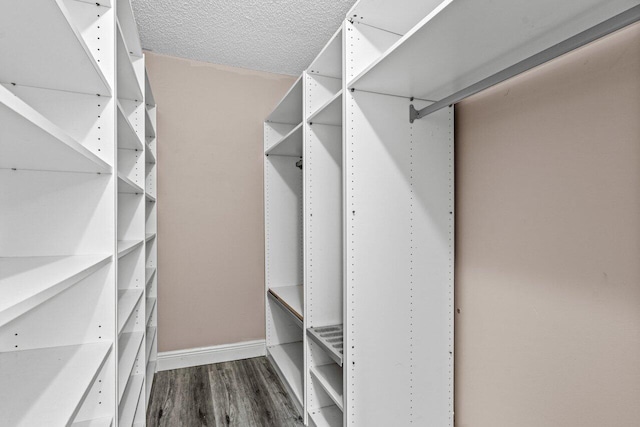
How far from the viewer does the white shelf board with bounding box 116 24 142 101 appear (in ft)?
4.18

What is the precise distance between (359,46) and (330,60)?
0.38 metres

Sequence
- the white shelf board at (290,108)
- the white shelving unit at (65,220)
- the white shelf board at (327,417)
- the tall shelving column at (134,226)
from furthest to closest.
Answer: the white shelf board at (290,108)
the white shelf board at (327,417)
the tall shelving column at (134,226)
the white shelving unit at (65,220)

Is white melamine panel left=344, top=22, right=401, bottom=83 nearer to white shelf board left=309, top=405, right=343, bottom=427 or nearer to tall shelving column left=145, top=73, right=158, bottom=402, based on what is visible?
tall shelving column left=145, top=73, right=158, bottom=402

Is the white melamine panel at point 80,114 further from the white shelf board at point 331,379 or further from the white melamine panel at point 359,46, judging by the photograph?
the white shelf board at point 331,379

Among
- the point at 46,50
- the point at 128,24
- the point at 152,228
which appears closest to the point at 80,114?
the point at 46,50

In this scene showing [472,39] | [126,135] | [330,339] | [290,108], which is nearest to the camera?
[472,39]

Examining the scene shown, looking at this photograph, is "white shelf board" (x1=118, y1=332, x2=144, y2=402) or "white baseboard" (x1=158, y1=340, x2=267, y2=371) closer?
"white shelf board" (x1=118, y1=332, x2=144, y2=402)

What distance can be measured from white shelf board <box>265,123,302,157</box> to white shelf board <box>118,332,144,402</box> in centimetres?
148

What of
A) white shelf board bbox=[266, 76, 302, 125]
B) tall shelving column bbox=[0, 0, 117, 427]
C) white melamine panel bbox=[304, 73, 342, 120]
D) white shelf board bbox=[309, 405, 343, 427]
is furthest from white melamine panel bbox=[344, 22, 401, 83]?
white shelf board bbox=[309, 405, 343, 427]

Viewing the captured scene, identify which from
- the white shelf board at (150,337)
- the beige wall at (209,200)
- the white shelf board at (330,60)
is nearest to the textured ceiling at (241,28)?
the beige wall at (209,200)

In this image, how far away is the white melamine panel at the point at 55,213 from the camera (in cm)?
102

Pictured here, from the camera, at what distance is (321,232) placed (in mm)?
1946

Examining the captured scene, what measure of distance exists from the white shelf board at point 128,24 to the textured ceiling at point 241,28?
443 mm

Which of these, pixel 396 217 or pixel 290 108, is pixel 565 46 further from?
pixel 290 108
